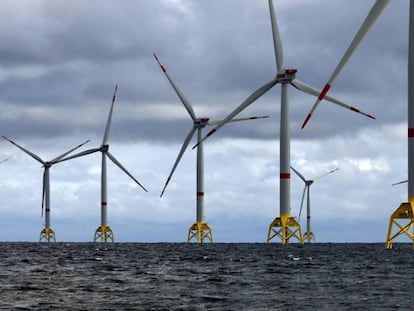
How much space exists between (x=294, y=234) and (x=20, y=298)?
8824 cm

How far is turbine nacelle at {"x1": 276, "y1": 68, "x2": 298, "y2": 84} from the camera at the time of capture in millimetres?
136750

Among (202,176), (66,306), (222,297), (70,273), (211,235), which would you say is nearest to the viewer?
(66,306)

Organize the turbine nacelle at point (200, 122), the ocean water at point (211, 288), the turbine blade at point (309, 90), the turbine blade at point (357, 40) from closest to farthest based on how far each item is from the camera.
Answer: the ocean water at point (211, 288)
the turbine blade at point (357, 40)
the turbine blade at point (309, 90)
the turbine nacelle at point (200, 122)

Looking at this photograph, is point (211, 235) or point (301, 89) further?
point (211, 235)

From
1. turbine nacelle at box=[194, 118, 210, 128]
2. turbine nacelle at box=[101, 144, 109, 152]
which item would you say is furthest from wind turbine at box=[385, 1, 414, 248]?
turbine nacelle at box=[101, 144, 109, 152]

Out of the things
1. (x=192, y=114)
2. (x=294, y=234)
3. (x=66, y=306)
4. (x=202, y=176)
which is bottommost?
(x=66, y=306)

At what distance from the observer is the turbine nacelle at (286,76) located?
137 m

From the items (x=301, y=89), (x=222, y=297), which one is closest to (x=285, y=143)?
(x=301, y=89)

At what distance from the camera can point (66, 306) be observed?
47844 mm

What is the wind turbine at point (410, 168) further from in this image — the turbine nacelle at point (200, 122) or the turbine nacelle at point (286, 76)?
the turbine nacelle at point (200, 122)

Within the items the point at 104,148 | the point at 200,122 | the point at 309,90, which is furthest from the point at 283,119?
the point at 104,148

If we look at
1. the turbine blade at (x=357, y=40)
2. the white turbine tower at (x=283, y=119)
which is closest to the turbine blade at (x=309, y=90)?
the white turbine tower at (x=283, y=119)

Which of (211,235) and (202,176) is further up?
(202,176)

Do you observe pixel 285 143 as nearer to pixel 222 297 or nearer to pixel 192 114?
pixel 192 114
